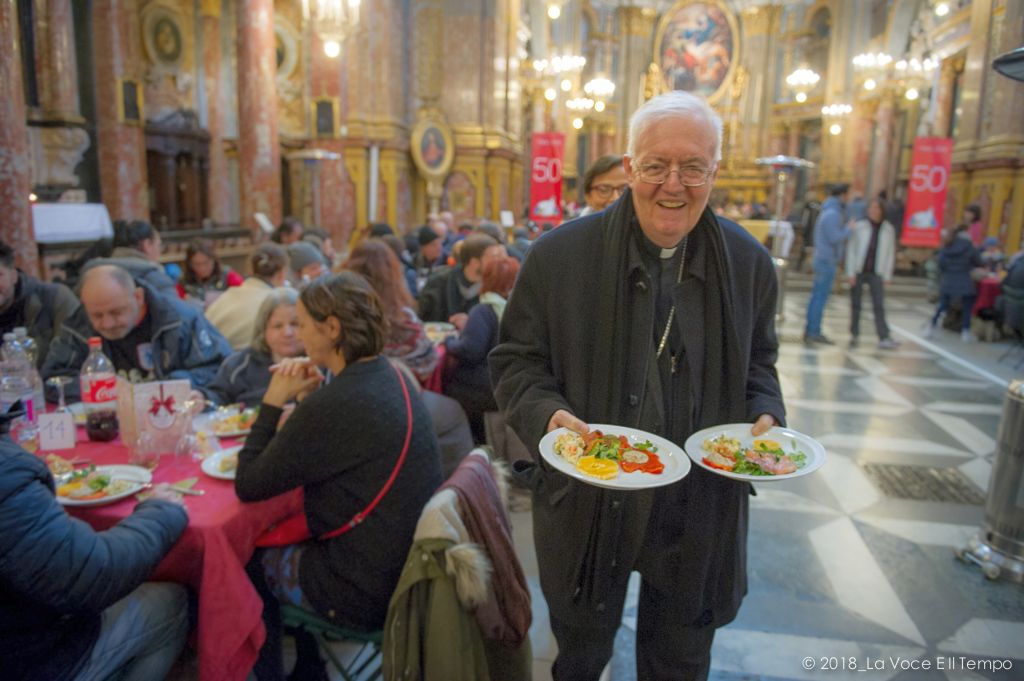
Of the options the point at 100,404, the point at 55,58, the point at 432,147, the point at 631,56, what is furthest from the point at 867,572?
the point at 631,56

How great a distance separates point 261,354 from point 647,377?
81.8 inches

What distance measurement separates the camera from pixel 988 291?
29.8ft

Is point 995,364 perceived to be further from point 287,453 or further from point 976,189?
point 287,453

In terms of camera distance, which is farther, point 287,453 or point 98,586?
point 287,453

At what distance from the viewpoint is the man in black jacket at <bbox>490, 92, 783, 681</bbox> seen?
164 cm

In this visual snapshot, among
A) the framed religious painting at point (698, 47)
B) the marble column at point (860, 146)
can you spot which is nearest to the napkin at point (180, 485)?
the marble column at point (860, 146)

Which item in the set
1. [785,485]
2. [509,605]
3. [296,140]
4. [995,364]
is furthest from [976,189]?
[509,605]

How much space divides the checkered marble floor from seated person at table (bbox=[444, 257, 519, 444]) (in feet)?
2.35

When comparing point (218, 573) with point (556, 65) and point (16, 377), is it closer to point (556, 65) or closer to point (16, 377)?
point (16, 377)

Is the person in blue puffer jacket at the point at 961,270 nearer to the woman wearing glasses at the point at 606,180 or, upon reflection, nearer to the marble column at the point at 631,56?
the woman wearing glasses at the point at 606,180

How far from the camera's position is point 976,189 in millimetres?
12617

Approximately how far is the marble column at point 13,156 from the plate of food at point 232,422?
8.33 ft

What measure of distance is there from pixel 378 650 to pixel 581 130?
23971 millimetres

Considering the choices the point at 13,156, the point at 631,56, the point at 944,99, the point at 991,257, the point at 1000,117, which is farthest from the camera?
the point at 631,56
